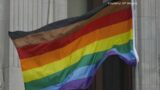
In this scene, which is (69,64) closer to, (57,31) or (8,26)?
(57,31)

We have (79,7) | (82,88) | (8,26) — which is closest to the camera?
(82,88)

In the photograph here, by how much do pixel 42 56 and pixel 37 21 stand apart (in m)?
3.36

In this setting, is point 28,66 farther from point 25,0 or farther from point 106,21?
point 25,0

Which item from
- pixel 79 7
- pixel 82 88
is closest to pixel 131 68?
pixel 79 7

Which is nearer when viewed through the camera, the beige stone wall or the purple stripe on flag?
the purple stripe on flag

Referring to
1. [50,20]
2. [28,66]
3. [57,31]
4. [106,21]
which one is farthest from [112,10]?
[50,20]

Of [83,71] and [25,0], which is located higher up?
[25,0]

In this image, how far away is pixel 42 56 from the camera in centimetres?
1224

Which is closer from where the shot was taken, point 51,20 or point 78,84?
point 78,84

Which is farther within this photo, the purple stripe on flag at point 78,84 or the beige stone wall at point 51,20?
the beige stone wall at point 51,20

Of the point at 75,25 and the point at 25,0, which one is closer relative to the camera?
the point at 75,25

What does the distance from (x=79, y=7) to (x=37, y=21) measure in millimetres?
1696

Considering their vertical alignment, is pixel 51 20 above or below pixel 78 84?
above

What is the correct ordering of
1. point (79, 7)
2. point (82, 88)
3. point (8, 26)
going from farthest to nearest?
A: point (79, 7) < point (8, 26) < point (82, 88)
